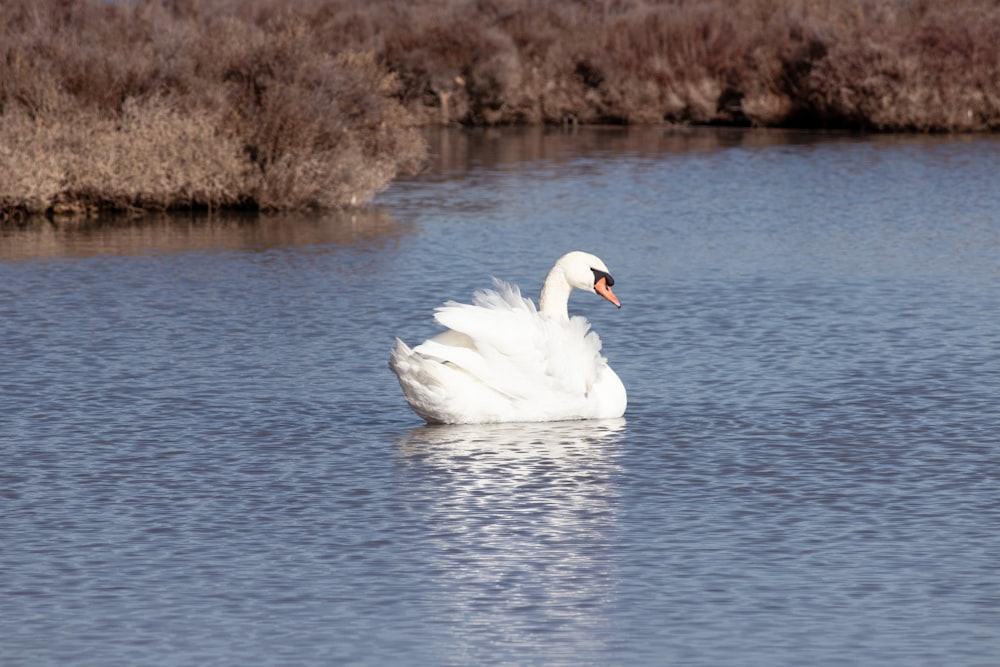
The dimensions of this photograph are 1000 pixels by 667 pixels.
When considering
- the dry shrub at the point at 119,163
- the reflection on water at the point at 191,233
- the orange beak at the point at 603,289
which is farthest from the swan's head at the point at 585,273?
the dry shrub at the point at 119,163

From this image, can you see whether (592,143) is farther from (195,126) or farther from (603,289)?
(603,289)

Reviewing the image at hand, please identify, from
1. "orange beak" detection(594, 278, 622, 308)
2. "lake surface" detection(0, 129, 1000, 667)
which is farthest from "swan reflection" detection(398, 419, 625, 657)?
"orange beak" detection(594, 278, 622, 308)

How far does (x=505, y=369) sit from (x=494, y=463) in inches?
31.8

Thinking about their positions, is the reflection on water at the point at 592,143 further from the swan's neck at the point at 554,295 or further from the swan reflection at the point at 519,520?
the swan reflection at the point at 519,520

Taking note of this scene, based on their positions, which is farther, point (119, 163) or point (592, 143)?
point (592, 143)

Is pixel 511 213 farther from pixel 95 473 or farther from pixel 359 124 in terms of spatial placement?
pixel 95 473

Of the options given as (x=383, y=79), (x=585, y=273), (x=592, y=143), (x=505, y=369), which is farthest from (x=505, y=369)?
(x=592, y=143)

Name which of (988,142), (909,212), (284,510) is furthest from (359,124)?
(284,510)

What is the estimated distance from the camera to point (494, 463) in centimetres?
928

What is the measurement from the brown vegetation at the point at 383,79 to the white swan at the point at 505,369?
405 inches

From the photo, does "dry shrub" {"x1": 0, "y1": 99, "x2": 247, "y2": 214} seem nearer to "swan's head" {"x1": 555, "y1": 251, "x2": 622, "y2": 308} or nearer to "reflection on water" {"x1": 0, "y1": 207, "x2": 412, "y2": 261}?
"reflection on water" {"x1": 0, "y1": 207, "x2": 412, "y2": 261}

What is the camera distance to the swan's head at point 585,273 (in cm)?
1095

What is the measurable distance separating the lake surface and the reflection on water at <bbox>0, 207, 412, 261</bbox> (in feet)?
0.39

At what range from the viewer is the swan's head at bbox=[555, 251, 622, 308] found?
35.9ft
